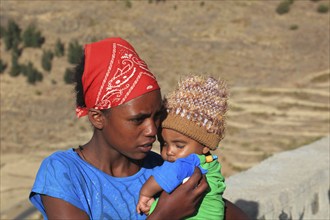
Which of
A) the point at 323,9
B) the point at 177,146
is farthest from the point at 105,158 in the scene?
Result: the point at 323,9

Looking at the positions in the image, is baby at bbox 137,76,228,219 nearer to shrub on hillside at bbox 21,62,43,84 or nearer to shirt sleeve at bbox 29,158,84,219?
shirt sleeve at bbox 29,158,84,219

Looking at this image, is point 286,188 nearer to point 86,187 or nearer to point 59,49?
point 86,187

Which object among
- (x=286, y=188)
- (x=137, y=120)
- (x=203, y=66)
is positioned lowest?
(x=203, y=66)

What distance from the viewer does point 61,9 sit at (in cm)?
2281

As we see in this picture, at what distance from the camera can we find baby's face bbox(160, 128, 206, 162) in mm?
2223

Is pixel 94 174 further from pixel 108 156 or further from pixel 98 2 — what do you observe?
pixel 98 2

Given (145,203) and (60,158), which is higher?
(60,158)

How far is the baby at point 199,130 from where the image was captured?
2.14m

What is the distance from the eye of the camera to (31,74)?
18.6 metres

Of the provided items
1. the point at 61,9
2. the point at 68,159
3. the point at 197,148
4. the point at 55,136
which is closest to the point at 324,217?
the point at 197,148

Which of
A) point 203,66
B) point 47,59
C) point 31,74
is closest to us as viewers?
point 31,74

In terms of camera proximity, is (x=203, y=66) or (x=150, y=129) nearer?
(x=150, y=129)

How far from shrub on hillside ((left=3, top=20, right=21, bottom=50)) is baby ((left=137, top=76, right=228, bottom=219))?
18.7m

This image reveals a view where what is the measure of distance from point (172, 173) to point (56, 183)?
1.31 ft
